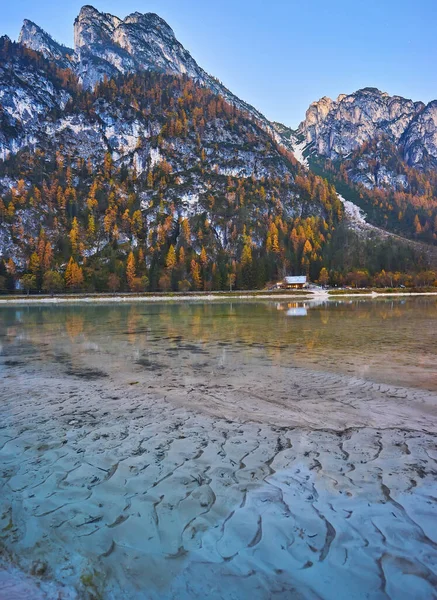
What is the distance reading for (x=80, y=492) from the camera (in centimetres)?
562

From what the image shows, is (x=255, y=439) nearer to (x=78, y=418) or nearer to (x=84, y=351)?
(x=78, y=418)

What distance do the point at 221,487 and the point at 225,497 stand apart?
11.5 inches

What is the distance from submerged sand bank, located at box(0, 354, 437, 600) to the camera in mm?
3838

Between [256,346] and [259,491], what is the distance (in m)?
15.7

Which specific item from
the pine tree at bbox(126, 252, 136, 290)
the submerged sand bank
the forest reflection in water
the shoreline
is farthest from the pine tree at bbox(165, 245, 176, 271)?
the submerged sand bank

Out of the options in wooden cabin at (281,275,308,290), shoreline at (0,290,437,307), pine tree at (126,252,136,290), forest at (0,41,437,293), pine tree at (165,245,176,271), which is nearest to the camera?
shoreline at (0,290,437,307)

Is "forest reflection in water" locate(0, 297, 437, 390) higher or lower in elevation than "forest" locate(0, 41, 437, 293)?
lower

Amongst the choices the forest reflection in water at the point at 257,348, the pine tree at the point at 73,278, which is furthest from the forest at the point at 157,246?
the forest reflection in water at the point at 257,348

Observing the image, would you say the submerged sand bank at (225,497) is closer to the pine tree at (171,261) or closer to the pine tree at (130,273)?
the pine tree at (130,273)

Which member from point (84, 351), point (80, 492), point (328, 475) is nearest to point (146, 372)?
point (84, 351)

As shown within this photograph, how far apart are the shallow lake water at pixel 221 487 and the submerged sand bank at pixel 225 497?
0.9 inches

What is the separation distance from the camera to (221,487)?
5.68 meters

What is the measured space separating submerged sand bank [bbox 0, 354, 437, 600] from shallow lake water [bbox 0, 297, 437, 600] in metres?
0.02

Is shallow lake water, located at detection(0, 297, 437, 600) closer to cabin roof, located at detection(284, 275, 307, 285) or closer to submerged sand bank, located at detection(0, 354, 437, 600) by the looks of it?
submerged sand bank, located at detection(0, 354, 437, 600)
